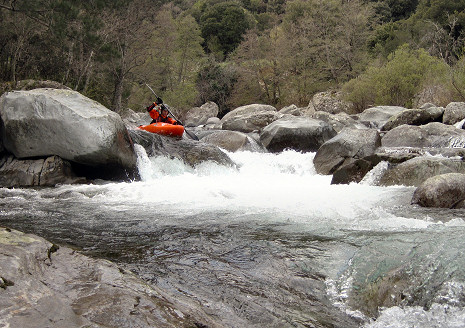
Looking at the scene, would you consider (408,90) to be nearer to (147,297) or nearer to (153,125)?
(153,125)

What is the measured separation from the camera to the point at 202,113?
105ft

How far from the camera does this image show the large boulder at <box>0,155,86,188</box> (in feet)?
28.2

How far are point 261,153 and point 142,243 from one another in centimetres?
924

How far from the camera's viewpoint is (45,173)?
8.66m

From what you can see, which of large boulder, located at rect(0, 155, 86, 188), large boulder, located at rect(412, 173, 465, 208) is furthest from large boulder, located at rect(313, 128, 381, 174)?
large boulder, located at rect(0, 155, 86, 188)

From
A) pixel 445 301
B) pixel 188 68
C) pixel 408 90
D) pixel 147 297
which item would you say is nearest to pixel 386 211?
pixel 445 301

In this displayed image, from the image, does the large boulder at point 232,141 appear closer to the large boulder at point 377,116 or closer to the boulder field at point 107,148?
the boulder field at point 107,148

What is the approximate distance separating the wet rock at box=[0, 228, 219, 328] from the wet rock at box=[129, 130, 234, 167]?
→ 8013mm

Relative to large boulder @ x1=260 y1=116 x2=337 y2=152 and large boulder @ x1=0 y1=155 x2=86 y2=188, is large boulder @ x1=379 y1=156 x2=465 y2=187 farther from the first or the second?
large boulder @ x1=0 y1=155 x2=86 y2=188

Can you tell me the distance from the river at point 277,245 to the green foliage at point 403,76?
1293cm

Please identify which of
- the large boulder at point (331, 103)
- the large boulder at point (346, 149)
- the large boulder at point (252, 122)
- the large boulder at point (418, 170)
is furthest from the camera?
the large boulder at point (331, 103)

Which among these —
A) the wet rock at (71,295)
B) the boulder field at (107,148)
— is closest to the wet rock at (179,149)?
the boulder field at (107,148)

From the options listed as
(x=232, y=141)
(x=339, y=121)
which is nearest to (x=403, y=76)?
(x=339, y=121)

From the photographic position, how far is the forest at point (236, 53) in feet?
45.9
